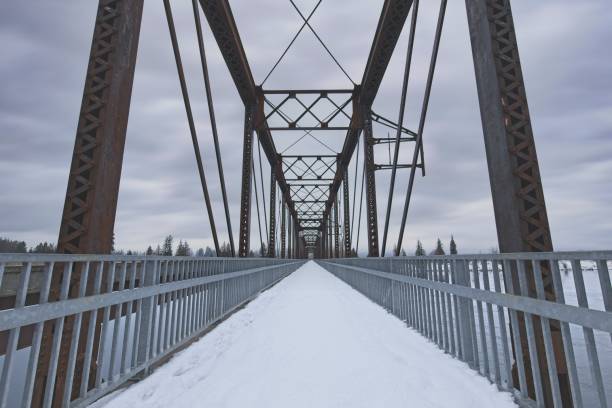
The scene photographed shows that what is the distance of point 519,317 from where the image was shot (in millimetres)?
3182

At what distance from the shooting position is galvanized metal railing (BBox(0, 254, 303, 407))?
2.07m

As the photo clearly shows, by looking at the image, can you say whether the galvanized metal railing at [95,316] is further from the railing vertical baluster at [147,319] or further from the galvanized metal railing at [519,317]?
the galvanized metal railing at [519,317]

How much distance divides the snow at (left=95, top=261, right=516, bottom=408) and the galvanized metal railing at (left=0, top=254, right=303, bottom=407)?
0.28 m

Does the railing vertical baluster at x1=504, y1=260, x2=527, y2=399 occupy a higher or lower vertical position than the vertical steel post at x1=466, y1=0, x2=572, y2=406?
lower

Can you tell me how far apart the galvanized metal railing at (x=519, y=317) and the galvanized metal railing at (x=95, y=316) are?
11.3 feet

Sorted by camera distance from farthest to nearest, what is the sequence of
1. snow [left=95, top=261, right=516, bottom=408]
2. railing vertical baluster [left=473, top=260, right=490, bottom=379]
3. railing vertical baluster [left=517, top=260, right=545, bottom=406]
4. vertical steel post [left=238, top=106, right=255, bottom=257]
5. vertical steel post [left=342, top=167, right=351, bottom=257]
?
vertical steel post [left=342, top=167, right=351, bottom=257]
vertical steel post [left=238, top=106, right=255, bottom=257]
railing vertical baluster [left=473, top=260, right=490, bottom=379]
snow [left=95, top=261, right=516, bottom=408]
railing vertical baluster [left=517, top=260, right=545, bottom=406]

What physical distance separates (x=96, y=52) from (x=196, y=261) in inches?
122

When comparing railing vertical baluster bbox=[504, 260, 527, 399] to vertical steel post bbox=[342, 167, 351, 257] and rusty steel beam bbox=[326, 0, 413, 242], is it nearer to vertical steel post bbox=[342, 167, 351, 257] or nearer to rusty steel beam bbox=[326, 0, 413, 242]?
rusty steel beam bbox=[326, 0, 413, 242]

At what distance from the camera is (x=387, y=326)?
5.32m

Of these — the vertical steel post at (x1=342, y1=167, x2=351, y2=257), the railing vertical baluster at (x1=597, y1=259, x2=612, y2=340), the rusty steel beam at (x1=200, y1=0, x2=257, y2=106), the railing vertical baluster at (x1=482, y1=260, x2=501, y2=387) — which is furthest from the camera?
the vertical steel post at (x1=342, y1=167, x2=351, y2=257)

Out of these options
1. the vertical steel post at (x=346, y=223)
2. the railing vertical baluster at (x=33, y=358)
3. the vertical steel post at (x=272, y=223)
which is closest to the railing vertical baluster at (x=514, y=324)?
the railing vertical baluster at (x=33, y=358)

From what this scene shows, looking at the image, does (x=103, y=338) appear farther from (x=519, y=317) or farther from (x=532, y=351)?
(x=519, y=317)

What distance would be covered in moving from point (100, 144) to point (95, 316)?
1982 millimetres

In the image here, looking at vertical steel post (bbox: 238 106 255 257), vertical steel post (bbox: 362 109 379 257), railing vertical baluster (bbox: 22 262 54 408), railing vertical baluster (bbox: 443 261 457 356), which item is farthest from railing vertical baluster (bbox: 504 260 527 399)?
vertical steel post (bbox: 238 106 255 257)
